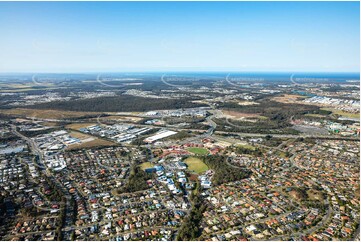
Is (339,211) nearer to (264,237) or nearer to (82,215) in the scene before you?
(264,237)

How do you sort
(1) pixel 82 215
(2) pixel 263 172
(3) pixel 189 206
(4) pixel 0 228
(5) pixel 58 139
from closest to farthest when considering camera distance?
(4) pixel 0 228 → (1) pixel 82 215 → (3) pixel 189 206 → (2) pixel 263 172 → (5) pixel 58 139

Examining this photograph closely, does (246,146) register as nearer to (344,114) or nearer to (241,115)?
(241,115)

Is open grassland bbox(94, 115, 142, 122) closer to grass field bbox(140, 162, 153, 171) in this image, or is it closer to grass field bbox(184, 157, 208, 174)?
grass field bbox(140, 162, 153, 171)

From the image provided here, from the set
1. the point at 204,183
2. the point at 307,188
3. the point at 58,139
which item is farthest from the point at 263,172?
the point at 58,139

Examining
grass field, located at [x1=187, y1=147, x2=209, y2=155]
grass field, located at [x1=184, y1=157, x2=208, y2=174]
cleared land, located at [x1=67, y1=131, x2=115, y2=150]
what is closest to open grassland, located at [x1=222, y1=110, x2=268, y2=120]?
grass field, located at [x1=187, y1=147, x2=209, y2=155]

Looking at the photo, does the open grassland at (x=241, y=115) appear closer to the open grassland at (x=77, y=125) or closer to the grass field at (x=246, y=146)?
the grass field at (x=246, y=146)

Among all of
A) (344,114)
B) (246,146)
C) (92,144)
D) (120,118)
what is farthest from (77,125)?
(344,114)
